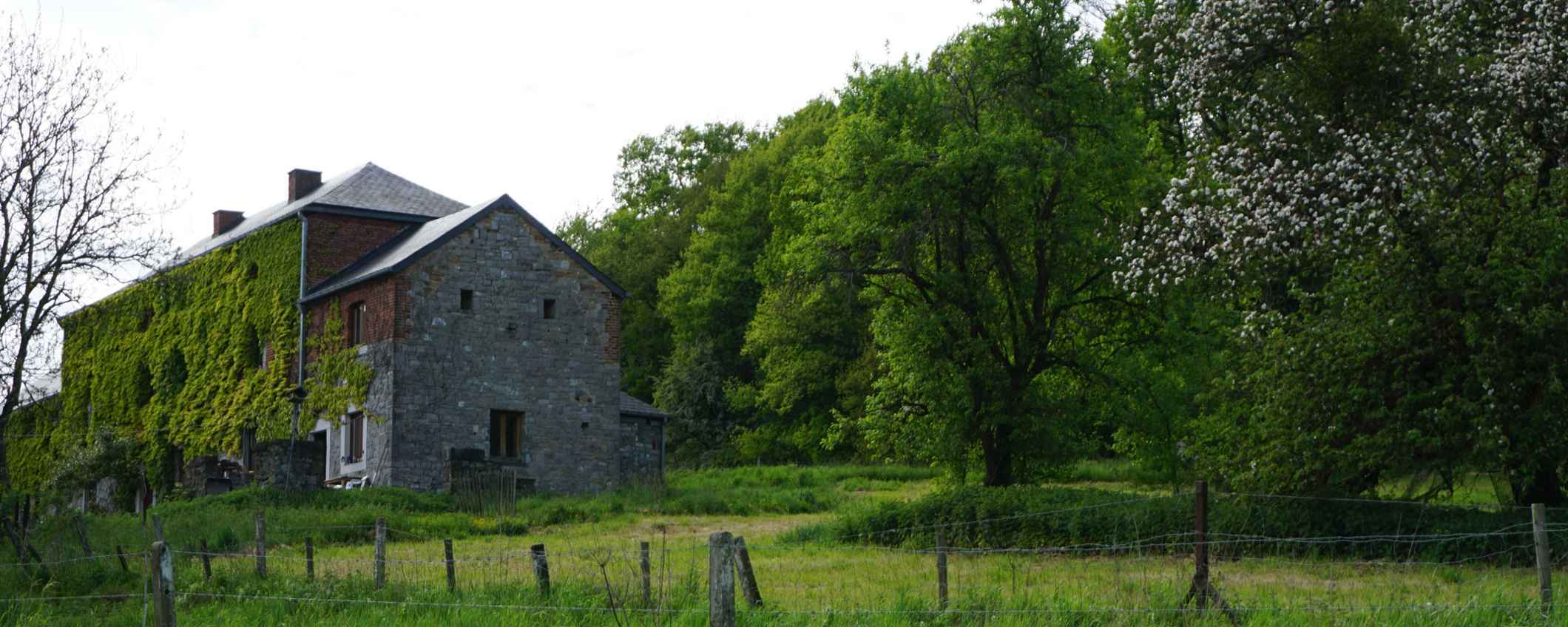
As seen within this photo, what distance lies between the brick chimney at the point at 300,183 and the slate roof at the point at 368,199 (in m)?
0.29

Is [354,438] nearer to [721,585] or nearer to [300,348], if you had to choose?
[300,348]

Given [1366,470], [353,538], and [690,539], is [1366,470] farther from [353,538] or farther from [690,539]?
[353,538]

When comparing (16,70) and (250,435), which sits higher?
(16,70)

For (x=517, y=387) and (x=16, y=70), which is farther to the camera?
(x=517, y=387)

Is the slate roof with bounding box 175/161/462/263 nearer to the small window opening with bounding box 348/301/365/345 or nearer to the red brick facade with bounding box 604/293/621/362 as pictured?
the small window opening with bounding box 348/301/365/345

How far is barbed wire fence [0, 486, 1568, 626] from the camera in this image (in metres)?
13.0

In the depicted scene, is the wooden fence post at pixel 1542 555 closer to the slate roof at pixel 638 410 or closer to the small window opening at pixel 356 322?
the small window opening at pixel 356 322

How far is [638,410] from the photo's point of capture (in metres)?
42.2

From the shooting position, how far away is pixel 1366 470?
2133cm

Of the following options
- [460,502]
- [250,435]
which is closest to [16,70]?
[460,502]

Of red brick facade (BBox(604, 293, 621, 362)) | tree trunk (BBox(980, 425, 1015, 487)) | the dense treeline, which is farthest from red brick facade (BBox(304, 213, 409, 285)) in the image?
tree trunk (BBox(980, 425, 1015, 487))

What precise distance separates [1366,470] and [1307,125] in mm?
4909

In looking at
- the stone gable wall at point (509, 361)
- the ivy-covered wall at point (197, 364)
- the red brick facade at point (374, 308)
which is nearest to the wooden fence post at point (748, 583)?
the stone gable wall at point (509, 361)

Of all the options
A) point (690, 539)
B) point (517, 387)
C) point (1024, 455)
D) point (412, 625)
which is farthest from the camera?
point (517, 387)
